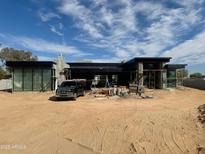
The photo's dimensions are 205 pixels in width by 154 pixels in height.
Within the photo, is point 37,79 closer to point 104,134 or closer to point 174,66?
point 174,66

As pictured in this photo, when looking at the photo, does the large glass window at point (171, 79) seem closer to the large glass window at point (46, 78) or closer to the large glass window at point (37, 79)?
the large glass window at point (46, 78)

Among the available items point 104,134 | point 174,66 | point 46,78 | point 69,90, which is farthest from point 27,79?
point 104,134

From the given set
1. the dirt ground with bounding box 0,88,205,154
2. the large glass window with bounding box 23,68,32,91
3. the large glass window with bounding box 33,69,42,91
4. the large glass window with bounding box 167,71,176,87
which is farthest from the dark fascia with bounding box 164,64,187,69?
the dirt ground with bounding box 0,88,205,154

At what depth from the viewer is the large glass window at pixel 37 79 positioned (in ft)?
94.5

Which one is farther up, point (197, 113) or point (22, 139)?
point (197, 113)

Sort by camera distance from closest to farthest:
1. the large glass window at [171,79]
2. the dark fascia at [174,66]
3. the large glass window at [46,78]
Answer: the large glass window at [46,78] < the dark fascia at [174,66] < the large glass window at [171,79]

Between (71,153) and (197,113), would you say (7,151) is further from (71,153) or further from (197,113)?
(197,113)

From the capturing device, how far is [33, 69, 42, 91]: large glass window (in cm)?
2880

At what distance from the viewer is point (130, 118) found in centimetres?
1176

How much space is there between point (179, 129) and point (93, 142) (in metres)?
3.66

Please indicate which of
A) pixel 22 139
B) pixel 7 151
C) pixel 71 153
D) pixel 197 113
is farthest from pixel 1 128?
pixel 197 113

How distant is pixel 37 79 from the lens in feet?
94.6

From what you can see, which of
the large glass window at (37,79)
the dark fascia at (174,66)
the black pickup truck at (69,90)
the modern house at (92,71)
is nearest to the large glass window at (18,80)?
the modern house at (92,71)

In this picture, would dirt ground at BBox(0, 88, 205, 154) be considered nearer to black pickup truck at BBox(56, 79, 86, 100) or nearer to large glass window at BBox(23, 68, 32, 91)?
black pickup truck at BBox(56, 79, 86, 100)
